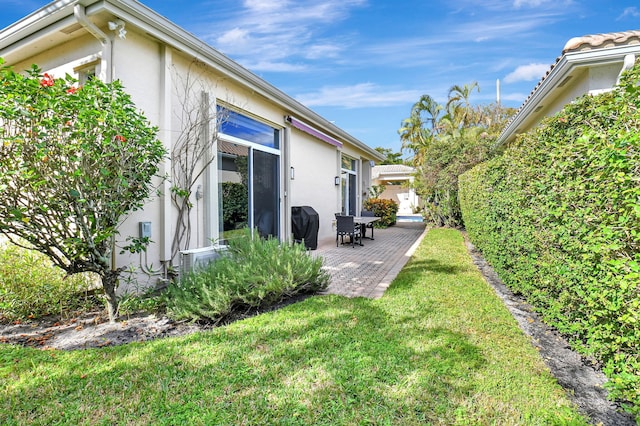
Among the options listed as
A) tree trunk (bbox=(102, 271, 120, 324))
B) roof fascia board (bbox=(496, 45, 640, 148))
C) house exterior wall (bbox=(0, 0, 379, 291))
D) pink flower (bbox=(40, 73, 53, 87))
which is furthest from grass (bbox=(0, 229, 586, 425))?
roof fascia board (bbox=(496, 45, 640, 148))

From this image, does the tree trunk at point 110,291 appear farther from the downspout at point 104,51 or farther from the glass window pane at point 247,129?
the glass window pane at point 247,129

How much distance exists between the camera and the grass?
8.31 ft

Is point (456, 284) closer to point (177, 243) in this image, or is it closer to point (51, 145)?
point (177, 243)

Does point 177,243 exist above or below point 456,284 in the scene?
above

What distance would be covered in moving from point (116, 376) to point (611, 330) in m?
4.45

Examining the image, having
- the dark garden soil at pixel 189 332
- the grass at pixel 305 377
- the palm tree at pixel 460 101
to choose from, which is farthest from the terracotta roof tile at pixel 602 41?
the palm tree at pixel 460 101

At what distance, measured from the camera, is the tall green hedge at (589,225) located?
2.38 meters

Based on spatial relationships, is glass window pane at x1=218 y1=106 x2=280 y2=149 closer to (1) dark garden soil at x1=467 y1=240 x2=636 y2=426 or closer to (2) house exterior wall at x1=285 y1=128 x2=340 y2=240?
(2) house exterior wall at x1=285 y1=128 x2=340 y2=240

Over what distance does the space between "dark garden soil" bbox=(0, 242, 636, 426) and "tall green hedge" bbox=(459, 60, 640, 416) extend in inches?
8.2

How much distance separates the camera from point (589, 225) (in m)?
2.90

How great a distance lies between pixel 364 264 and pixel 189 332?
16.9ft

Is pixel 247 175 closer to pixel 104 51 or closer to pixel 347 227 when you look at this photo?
pixel 104 51

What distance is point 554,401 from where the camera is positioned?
269 centimetres

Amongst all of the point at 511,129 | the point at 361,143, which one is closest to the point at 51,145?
the point at 511,129
